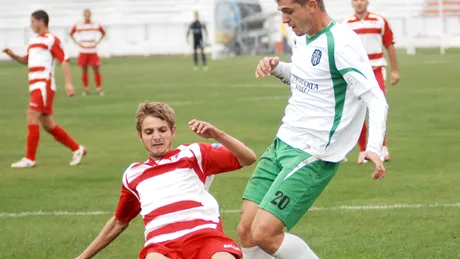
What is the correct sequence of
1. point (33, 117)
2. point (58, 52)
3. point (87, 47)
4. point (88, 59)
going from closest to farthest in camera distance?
point (33, 117) < point (58, 52) < point (88, 59) < point (87, 47)

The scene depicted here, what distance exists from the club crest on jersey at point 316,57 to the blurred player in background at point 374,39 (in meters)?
7.17

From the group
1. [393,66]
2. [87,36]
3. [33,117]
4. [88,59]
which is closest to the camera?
[393,66]

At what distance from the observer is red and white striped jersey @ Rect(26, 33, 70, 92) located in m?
14.6

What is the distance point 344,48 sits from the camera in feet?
22.5

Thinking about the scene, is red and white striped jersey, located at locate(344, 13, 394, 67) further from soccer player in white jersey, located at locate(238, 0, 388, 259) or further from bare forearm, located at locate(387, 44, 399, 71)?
soccer player in white jersey, located at locate(238, 0, 388, 259)

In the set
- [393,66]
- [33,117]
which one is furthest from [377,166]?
[33,117]

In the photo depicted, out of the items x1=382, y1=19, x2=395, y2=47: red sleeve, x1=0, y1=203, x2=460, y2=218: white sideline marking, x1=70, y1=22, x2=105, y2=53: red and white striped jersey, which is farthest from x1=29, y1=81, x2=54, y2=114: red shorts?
x1=70, y1=22, x2=105, y2=53: red and white striped jersey

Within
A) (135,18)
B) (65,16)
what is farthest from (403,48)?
(65,16)

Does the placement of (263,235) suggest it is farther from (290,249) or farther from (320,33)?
(320,33)

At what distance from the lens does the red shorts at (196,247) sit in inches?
255

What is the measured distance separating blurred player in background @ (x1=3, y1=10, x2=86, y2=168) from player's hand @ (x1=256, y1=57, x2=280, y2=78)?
→ 24.7 feet

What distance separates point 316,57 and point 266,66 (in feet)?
1.42

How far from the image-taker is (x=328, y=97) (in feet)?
23.0

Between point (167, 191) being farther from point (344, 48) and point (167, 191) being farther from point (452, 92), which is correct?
point (452, 92)
